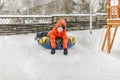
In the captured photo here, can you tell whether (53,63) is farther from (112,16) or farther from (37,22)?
(37,22)

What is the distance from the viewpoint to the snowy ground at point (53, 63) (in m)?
7.93

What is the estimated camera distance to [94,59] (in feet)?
30.3

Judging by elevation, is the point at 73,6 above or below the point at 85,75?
above

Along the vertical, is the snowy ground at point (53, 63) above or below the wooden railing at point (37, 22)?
below

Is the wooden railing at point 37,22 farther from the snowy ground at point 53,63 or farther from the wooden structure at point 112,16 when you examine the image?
the wooden structure at point 112,16

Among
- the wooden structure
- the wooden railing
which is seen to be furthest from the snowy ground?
the wooden railing

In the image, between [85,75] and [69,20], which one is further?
[69,20]

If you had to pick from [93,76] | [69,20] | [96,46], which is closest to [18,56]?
[93,76]

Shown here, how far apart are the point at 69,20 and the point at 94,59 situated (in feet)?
24.0

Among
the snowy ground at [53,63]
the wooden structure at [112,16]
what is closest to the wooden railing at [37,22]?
the snowy ground at [53,63]

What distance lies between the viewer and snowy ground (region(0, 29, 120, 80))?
7.93 meters

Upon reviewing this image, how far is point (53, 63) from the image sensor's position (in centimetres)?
864

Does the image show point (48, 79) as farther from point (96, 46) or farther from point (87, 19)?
point (87, 19)

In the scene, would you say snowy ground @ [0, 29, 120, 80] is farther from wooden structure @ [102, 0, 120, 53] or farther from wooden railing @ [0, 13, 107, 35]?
wooden railing @ [0, 13, 107, 35]
